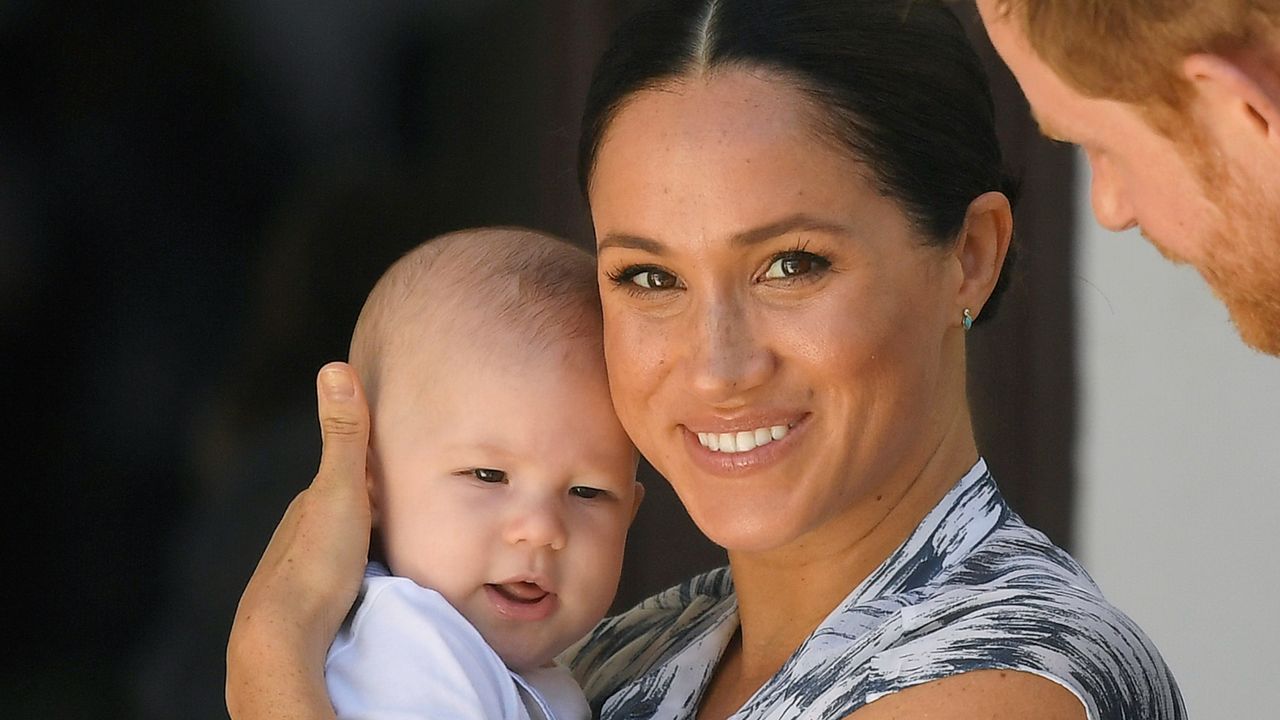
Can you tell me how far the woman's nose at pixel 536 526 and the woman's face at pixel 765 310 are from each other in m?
0.14

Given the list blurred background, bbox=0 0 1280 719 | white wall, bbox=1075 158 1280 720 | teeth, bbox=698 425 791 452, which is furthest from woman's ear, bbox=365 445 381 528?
white wall, bbox=1075 158 1280 720

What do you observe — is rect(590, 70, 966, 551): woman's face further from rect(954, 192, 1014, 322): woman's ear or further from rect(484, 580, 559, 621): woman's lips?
rect(484, 580, 559, 621): woman's lips

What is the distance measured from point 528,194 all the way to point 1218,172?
2274 mm

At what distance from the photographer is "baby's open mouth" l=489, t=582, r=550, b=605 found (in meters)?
1.87

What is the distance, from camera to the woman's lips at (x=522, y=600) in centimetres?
185

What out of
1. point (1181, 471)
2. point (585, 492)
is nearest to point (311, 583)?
point (585, 492)

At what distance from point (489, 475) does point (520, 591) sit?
14 cm

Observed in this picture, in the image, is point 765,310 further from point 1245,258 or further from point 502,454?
point 1245,258

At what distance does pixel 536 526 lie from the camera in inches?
72.1

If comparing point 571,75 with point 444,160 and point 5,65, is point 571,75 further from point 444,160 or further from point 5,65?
point 5,65

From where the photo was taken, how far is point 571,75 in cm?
326

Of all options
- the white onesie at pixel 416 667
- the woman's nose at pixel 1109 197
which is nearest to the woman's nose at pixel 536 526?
A: the white onesie at pixel 416 667

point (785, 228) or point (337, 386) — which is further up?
point (785, 228)

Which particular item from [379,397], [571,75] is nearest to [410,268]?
[379,397]
